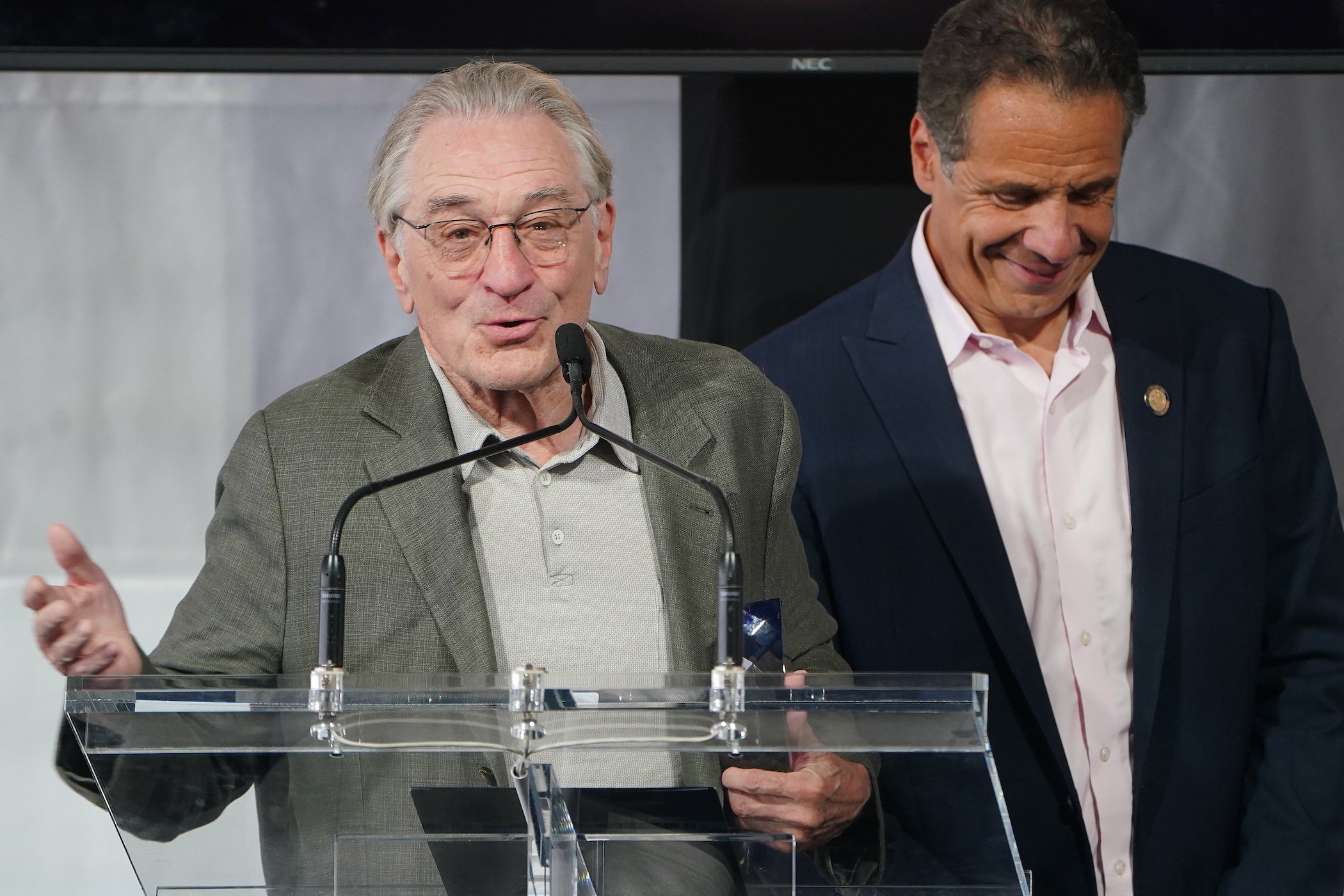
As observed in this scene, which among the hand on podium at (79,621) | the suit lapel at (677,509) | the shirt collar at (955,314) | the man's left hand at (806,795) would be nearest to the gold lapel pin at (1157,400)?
the shirt collar at (955,314)

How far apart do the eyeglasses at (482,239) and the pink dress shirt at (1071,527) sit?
674 millimetres

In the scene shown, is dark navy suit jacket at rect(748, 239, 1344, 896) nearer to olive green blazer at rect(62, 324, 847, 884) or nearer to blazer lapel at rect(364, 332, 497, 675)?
olive green blazer at rect(62, 324, 847, 884)

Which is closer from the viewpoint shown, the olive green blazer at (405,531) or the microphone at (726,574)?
the microphone at (726,574)

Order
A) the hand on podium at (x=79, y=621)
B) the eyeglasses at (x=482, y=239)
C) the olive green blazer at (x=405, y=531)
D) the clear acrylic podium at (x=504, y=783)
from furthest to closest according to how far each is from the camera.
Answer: the eyeglasses at (x=482, y=239) < the olive green blazer at (x=405, y=531) < the hand on podium at (x=79, y=621) < the clear acrylic podium at (x=504, y=783)

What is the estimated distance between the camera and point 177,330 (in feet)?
9.91

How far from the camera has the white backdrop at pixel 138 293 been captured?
3.01 metres

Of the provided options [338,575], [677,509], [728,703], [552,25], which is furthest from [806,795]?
[552,25]

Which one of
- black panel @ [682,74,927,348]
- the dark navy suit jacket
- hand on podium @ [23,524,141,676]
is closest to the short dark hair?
the dark navy suit jacket

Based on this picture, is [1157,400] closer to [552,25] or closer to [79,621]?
[552,25]

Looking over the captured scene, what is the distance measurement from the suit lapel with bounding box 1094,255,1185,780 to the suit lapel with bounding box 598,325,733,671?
2.15ft

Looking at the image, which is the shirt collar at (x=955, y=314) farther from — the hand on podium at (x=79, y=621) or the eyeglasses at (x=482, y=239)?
the hand on podium at (x=79, y=621)

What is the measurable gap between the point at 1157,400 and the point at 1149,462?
4.0 inches

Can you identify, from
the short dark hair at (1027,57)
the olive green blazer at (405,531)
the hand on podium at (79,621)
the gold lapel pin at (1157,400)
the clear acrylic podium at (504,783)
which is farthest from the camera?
the gold lapel pin at (1157,400)

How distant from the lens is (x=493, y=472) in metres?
2.01
